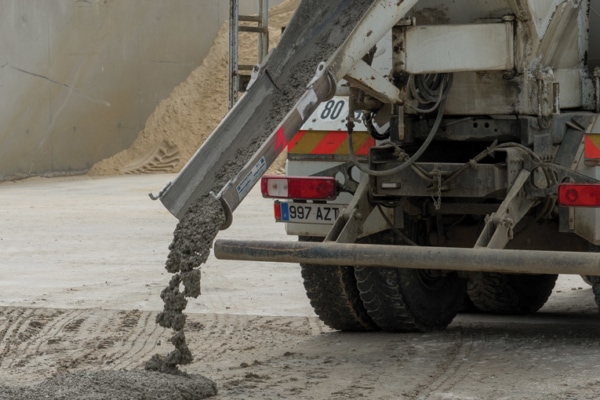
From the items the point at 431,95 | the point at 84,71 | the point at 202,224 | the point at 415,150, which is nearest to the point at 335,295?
the point at 415,150

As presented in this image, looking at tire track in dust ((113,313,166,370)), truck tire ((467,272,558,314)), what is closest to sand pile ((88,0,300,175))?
truck tire ((467,272,558,314))

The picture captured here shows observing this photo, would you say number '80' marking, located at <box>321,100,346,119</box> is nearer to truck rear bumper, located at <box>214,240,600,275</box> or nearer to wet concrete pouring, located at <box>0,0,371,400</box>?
wet concrete pouring, located at <box>0,0,371,400</box>

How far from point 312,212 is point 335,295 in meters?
0.53

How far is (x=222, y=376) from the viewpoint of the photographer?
587 cm

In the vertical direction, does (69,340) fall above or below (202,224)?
below

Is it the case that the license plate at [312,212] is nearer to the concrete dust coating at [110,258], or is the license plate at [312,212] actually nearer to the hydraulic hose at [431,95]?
the hydraulic hose at [431,95]

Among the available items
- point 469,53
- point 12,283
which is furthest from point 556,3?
point 12,283

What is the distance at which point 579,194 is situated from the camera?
19.7 ft

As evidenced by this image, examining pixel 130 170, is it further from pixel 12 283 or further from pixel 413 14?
pixel 413 14

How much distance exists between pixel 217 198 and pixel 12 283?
4149mm

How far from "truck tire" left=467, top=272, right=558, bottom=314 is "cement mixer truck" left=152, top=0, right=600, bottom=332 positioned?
2.53 feet

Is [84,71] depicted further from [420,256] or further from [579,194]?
[420,256]

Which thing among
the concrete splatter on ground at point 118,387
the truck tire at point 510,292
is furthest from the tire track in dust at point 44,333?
the truck tire at point 510,292

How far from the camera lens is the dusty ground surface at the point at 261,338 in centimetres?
573
